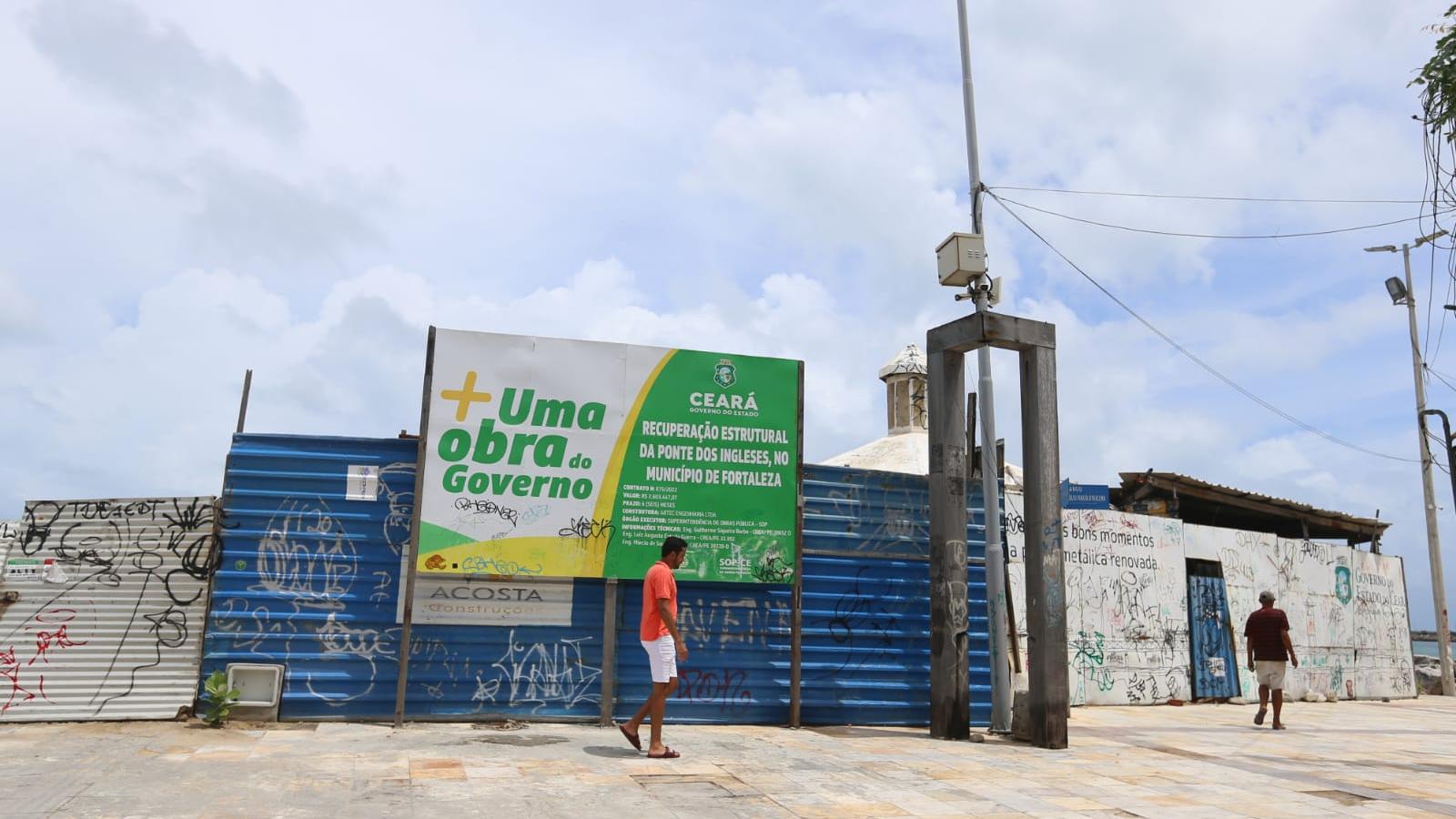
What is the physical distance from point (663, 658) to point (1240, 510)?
1705 centimetres

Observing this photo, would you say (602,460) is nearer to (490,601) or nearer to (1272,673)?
(490,601)

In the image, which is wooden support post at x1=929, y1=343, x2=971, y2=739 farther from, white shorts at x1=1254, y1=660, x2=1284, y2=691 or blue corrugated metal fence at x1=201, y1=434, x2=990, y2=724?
white shorts at x1=1254, y1=660, x2=1284, y2=691

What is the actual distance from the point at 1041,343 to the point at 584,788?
6.10m

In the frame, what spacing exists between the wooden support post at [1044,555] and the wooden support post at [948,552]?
0.62 meters

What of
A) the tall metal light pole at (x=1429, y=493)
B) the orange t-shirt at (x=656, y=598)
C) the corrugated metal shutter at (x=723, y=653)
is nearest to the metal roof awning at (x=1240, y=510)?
the tall metal light pole at (x=1429, y=493)

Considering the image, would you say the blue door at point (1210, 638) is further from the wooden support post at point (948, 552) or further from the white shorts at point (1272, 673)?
the wooden support post at point (948, 552)

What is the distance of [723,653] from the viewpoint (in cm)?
979

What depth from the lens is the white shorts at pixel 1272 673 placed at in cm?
1194

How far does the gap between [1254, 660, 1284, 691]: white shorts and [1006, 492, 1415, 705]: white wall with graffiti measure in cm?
219

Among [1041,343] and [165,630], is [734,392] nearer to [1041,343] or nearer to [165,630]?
[1041,343]

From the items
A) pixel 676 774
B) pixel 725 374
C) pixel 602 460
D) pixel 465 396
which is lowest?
pixel 676 774

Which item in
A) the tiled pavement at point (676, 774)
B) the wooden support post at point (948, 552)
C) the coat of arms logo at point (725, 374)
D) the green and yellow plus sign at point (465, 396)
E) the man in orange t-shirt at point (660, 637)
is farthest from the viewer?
the coat of arms logo at point (725, 374)

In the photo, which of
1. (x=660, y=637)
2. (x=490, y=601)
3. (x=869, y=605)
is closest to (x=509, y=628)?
(x=490, y=601)

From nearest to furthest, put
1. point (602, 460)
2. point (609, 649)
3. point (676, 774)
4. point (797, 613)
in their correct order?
point (676, 774) → point (609, 649) → point (602, 460) → point (797, 613)
